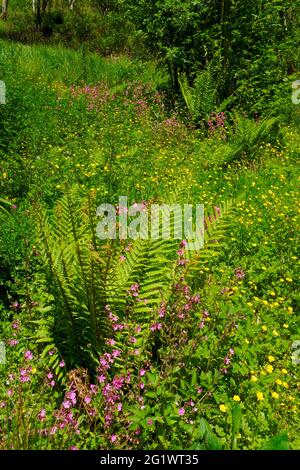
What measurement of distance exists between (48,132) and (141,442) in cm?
465

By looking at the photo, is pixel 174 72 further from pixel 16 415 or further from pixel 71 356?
pixel 16 415

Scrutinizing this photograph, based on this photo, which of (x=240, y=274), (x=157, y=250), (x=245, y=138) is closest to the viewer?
(x=157, y=250)

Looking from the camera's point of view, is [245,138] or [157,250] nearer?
[157,250]

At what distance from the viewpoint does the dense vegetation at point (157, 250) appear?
2.17 meters

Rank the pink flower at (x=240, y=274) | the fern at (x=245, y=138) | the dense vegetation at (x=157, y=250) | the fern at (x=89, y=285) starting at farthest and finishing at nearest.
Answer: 1. the fern at (x=245, y=138)
2. the pink flower at (x=240, y=274)
3. the fern at (x=89, y=285)
4. the dense vegetation at (x=157, y=250)

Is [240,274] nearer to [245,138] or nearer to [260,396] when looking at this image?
[260,396]

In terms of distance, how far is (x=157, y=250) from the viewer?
108 inches

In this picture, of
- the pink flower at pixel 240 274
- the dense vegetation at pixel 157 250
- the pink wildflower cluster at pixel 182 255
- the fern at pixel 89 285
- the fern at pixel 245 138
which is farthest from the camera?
the fern at pixel 245 138

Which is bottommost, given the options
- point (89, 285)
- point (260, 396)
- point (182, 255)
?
point (260, 396)

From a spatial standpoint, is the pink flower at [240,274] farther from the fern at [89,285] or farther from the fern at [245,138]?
the fern at [245,138]

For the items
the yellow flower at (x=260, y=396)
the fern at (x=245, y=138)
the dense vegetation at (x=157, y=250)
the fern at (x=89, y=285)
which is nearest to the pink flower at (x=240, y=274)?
the dense vegetation at (x=157, y=250)

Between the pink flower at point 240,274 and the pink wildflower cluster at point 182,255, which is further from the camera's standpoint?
the pink flower at point 240,274

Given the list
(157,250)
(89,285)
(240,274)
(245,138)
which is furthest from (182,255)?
(245,138)

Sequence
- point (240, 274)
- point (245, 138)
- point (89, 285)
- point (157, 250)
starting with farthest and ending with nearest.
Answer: point (245, 138)
point (240, 274)
point (157, 250)
point (89, 285)
